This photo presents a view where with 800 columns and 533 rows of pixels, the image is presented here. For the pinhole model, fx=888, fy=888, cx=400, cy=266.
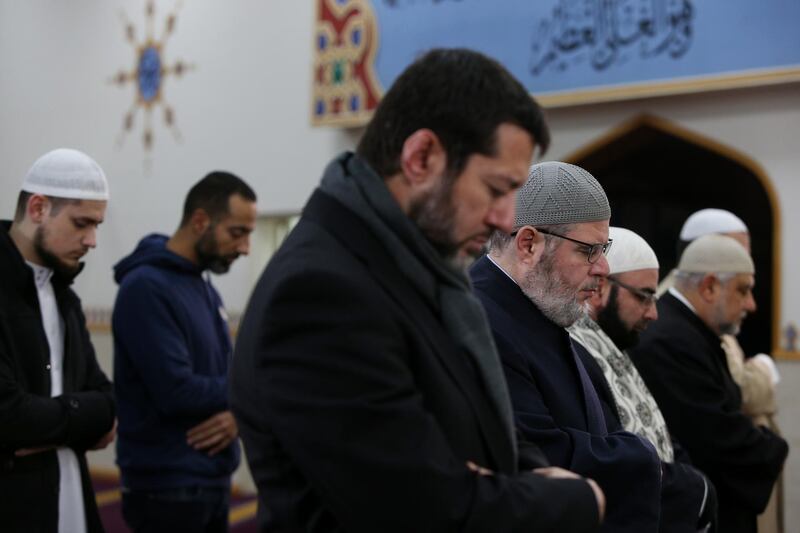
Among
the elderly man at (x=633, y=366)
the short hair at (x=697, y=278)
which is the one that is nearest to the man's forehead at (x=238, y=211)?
the elderly man at (x=633, y=366)

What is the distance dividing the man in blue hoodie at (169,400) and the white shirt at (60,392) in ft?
1.38

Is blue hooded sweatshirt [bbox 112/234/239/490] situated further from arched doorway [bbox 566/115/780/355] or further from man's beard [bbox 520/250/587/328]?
arched doorway [bbox 566/115/780/355]

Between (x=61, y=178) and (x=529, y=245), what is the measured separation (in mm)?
1478

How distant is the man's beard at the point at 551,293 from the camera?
190cm

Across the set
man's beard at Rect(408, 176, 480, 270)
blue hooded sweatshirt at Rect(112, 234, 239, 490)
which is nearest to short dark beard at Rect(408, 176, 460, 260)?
man's beard at Rect(408, 176, 480, 270)

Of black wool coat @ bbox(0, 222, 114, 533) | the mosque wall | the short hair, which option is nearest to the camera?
black wool coat @ bbox(0, 222, 114, 533)

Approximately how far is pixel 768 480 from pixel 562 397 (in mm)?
1670

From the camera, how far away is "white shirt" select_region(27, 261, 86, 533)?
2.55 m

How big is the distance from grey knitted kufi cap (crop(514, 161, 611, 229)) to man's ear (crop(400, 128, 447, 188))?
77cm

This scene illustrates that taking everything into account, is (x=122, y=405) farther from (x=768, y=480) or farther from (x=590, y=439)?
(x=768, y=480)

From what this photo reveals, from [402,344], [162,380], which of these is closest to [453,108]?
[402,344]

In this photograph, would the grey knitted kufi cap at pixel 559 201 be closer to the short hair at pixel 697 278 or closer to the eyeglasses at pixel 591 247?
the eyeglasses at pixel 591 247

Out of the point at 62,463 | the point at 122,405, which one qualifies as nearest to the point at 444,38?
the point at 122,405

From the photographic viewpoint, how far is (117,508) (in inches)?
259
